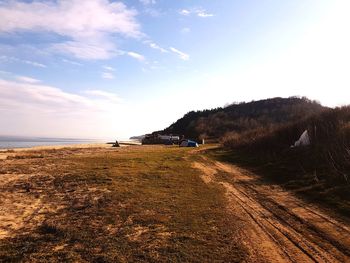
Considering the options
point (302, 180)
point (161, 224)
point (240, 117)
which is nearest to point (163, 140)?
point (240, 117)

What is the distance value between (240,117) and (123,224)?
11785 cm

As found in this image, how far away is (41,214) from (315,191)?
1107 cm

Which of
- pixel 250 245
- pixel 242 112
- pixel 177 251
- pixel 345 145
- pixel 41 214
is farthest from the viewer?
pixel 242 112

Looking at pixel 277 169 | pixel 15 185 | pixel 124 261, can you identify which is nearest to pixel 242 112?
pixel 277 169

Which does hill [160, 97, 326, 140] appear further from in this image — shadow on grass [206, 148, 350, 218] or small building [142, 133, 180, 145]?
shadow on grass [206, 148, 350, 218]

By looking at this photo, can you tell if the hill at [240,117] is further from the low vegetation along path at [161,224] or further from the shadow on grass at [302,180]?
the low vegetation along path at [161,224]

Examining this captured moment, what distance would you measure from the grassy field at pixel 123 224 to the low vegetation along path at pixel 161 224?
23 millimetres

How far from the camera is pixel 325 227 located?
11.1 metres

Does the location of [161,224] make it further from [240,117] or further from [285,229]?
[240,117]

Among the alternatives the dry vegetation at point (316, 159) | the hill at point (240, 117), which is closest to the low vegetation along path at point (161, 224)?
the dry vegetation at point (316, 159)

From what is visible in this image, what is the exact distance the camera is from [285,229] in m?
10.8

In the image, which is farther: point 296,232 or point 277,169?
point 277,169

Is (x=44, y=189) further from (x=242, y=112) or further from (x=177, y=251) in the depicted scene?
(x=242, y=112)

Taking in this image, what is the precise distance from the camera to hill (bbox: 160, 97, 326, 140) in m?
108
